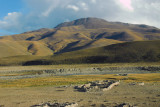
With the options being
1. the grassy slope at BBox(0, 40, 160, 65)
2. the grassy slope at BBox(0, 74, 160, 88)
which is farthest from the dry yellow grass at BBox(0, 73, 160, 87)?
the grassy slope at BBox(0, 40, 160, 65)

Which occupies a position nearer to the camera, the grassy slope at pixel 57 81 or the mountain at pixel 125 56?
the grassy slope at pixel 57 81

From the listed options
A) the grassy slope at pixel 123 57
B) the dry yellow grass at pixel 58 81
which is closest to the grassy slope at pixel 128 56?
the grassy slope at pixel 123 57

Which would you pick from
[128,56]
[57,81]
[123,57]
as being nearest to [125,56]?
[128,56]

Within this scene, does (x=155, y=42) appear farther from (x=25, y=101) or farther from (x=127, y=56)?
(x=25, y=101)

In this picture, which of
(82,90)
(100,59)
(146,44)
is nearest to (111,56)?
(100,59)

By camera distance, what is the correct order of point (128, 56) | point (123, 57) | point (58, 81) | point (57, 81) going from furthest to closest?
point (128, 56) < point (123, 57) < point (57, 81) < point (58, 81)

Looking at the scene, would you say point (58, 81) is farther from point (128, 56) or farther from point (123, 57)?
point (128, 56)

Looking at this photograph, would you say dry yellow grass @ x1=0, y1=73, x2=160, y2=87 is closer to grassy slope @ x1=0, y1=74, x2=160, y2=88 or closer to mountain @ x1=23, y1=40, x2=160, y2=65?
grassy slope @ x1=0, y1=74, x2=160, y2=88

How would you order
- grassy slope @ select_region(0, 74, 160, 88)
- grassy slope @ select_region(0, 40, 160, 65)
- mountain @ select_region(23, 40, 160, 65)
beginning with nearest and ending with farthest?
grassy slope @ select_region(0, 74, 160, 88)
mountain @ select_region(23, 40, 160, 65)
grassy slope @ select_region(0, 40, 160, 65)

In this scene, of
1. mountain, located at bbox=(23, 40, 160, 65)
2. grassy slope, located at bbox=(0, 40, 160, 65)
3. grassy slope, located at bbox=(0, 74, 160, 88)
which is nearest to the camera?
grassy slope, located at bbox=(0, 74, 160, 88)

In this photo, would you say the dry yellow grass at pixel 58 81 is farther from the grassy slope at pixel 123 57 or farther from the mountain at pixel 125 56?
the grassy slope at pixel 123 57

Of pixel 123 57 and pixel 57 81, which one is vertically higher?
pixel 123 57

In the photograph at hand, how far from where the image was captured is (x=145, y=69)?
88938 mm

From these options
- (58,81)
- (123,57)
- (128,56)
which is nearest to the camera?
(58,81)
